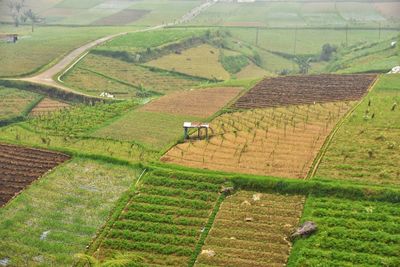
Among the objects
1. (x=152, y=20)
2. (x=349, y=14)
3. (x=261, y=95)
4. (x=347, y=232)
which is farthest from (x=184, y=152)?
(x=349, y=14)

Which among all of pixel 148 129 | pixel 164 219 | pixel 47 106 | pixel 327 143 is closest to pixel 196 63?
pixel 47 106

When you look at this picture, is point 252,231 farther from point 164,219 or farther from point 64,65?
point 64,65

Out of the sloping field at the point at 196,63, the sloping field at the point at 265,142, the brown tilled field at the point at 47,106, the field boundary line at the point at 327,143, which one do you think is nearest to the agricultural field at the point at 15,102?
the brown tilled field at the point at 47,106

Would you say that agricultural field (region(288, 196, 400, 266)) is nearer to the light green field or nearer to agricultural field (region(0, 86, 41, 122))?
agricultural field (region(0, 86, 41, 122))

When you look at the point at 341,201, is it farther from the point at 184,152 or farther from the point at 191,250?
the point at 184,152

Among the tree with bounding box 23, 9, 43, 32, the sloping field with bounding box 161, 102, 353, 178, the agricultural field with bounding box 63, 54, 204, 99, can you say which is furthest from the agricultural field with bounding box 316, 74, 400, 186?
the tree with bounding box 23, 9, 43, 32

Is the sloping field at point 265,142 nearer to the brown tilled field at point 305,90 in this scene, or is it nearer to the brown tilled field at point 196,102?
the brown tilled field at point 305,90

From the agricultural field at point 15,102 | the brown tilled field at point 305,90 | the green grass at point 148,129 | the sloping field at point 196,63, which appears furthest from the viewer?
the sloping field at point 196,63
